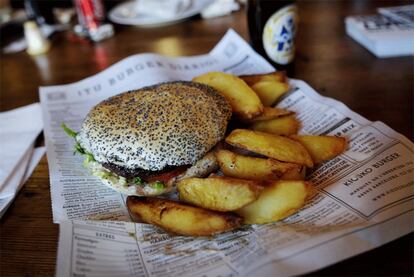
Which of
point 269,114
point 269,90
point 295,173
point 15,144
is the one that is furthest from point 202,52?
point 295,173

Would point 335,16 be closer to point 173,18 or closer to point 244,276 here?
point 173,18

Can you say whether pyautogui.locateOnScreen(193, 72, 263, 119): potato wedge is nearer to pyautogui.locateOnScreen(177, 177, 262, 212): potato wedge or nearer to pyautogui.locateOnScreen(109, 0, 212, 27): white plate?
pyautogui.locateOnScreen(177, 177, 262, 212): potato wedge

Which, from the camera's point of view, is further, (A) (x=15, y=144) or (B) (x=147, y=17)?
(B) (x=147, y=17)

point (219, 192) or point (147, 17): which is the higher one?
point (147, 17)

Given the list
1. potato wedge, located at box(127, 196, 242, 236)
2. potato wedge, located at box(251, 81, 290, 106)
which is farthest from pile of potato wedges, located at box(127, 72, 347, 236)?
potato wedge, located at box(251, 81, 290, 106)

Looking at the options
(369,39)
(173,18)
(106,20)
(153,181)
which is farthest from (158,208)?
(106,20)

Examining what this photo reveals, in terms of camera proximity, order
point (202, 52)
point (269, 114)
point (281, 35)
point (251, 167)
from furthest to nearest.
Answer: point (202, 52)
point (281, 35)
point (269, 114)
point (251, 167)

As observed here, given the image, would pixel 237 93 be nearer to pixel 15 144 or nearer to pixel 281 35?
pixel 281 35
